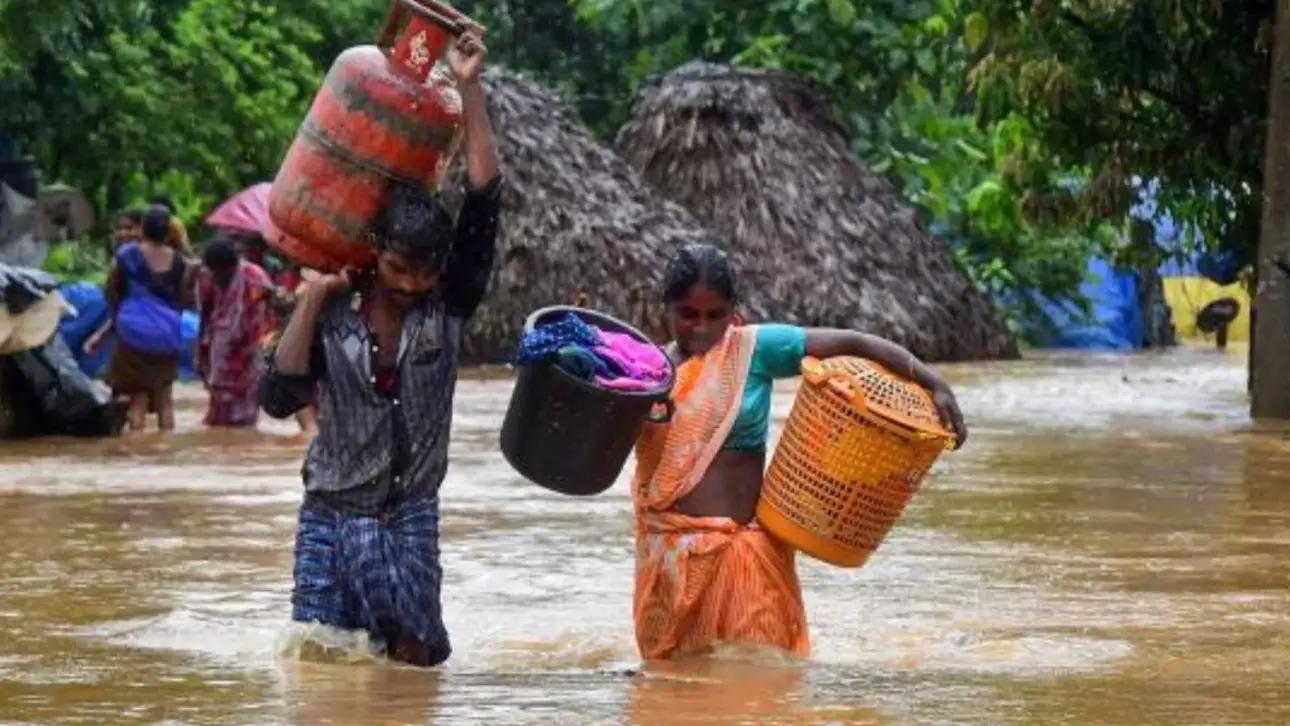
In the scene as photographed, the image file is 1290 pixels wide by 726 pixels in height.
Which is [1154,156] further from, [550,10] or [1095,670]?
[550,10]

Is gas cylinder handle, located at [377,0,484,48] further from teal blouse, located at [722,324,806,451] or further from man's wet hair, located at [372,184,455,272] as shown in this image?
teal blouse, located at [722,324,806,451]

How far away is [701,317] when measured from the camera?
7105mm

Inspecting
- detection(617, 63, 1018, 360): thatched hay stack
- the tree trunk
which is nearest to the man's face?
the tree trunk

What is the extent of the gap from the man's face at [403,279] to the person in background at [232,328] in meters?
10.6

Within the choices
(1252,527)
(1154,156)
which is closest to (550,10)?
(1154,156)

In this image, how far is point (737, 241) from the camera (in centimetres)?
2925

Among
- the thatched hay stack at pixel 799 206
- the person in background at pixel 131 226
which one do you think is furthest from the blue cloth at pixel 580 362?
the thatched hay stack at pixel 799 206

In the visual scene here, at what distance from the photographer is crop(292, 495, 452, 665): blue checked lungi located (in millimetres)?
6734

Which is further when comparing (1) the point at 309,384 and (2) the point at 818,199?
(2) the point at 818,199

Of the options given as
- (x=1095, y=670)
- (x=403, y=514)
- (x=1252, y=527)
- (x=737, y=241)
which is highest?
(x=403, y=514)

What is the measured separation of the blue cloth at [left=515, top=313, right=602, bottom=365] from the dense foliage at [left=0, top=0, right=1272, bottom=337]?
31.4ft

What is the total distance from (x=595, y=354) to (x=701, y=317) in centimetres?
39

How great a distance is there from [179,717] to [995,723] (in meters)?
1.61

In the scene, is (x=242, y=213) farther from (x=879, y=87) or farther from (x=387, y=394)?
(x=387, y=394)
